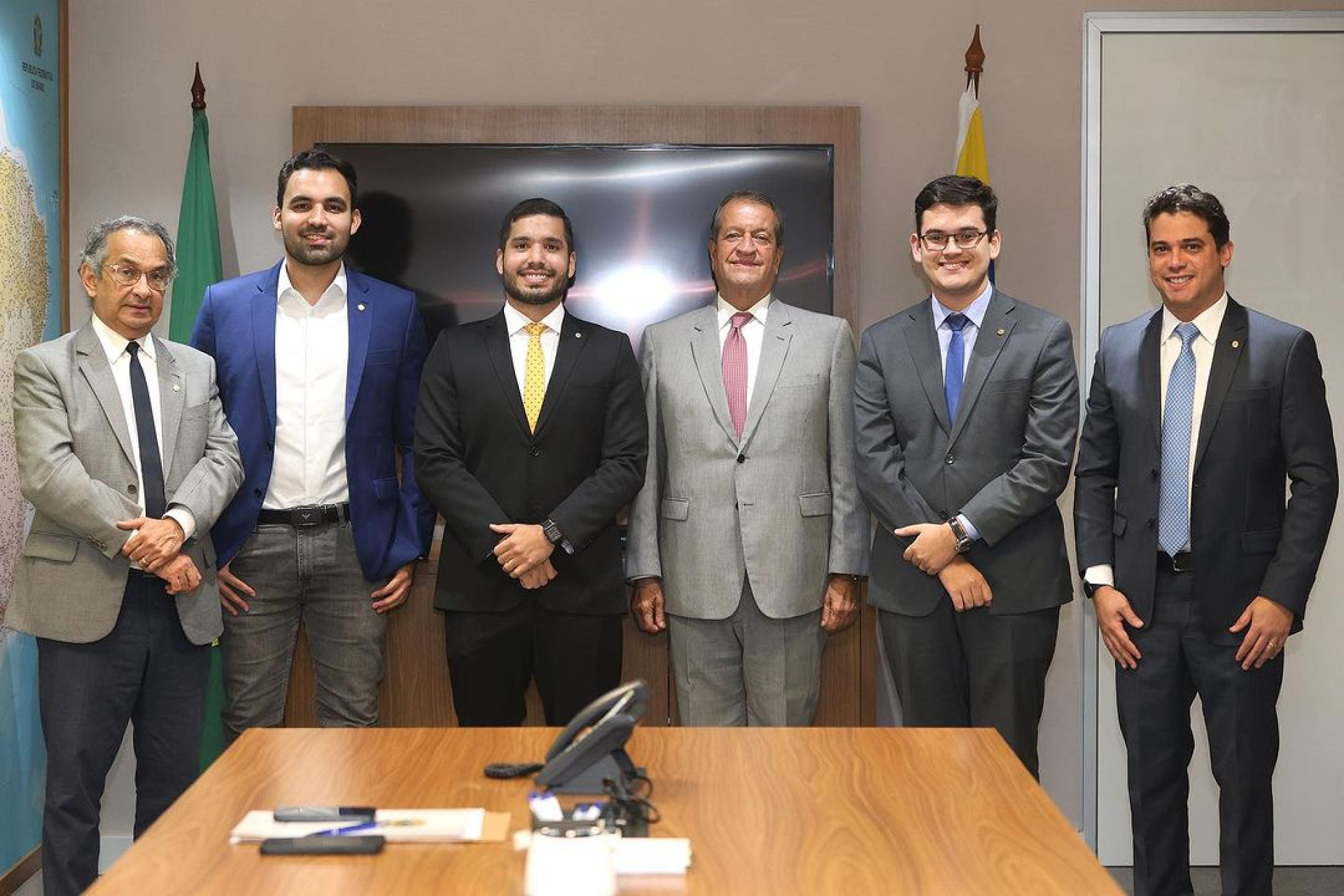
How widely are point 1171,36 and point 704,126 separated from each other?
1559 mm

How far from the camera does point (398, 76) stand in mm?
4203

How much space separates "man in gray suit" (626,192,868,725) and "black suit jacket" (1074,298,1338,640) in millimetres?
777

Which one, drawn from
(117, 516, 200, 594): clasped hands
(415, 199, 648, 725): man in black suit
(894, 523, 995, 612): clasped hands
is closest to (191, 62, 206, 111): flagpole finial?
(415, 199, 648, 725): man in black suit

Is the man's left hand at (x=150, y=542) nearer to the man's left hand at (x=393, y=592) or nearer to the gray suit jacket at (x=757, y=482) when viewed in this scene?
the man's left hand at (x=393, y=592)

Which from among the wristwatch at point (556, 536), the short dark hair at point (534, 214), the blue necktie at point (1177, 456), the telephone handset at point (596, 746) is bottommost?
the telephone handset at point (596, 746)

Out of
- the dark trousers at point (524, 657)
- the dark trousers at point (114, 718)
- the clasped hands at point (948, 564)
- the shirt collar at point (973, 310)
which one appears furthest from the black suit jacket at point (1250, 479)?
the dark trousers at point (114, 718)

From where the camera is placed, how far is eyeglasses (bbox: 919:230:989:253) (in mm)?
3410

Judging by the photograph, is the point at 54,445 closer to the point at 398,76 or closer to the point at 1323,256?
the point at 398,76

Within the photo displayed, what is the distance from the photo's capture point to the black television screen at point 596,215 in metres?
4.16

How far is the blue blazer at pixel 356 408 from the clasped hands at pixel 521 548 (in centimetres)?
38

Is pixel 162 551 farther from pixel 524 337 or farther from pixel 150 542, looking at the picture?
pixel 524 337

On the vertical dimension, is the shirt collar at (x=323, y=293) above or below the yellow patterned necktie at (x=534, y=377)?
above

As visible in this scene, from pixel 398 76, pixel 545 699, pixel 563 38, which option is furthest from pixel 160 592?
pixel 563 38

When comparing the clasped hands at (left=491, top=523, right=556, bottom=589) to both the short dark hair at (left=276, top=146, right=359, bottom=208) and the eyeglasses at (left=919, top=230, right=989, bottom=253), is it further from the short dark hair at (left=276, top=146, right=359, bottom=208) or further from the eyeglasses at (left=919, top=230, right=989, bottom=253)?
the eyeglasses at (left=919, top=230, right=989, bottom=253)
